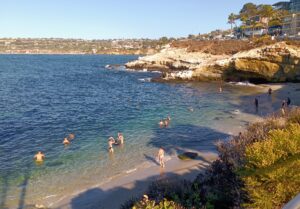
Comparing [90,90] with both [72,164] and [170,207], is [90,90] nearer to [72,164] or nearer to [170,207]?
[72,164]

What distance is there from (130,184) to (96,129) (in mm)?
13050

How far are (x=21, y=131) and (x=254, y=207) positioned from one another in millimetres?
25386

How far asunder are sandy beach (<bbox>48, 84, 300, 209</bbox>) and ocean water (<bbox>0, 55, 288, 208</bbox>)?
710 millimetres

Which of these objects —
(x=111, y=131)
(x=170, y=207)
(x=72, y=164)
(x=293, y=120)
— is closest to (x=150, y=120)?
(x=111, y=131)

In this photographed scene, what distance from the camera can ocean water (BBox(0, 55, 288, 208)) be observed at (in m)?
18.7

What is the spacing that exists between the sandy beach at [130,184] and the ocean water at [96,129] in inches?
28.0

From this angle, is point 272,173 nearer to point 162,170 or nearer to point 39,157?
point 162,170

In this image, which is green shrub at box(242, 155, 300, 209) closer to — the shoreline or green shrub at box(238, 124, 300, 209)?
green shrub at box(238, 124, 300, 209)

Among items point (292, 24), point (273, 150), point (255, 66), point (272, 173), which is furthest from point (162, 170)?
point (292, 24)

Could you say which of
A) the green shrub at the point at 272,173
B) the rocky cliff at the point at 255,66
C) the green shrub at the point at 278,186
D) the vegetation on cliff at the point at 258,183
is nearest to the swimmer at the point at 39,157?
the vegetation on cliff at the point at 258,183

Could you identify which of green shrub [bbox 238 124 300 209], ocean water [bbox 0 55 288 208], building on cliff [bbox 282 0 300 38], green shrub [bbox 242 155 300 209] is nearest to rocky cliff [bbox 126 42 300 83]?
ocean water [bbox 0 55 288 208]

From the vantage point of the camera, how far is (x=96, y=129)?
29844mm

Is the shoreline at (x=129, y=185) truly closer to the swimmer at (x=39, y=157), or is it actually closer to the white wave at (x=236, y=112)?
the swimmer at (x=39, y=157)

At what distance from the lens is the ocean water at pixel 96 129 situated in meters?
18.7
